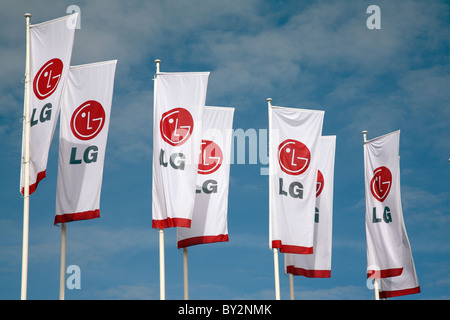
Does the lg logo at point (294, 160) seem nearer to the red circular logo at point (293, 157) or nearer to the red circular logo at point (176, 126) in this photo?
the red circular logo at point (293, 157)

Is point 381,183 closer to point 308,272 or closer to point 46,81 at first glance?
point 308,272

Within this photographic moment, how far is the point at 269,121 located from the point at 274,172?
2200 millimetres

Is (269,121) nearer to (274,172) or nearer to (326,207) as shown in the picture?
(274,172)

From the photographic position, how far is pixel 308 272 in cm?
3127

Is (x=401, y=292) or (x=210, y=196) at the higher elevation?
(x=210, y=196)

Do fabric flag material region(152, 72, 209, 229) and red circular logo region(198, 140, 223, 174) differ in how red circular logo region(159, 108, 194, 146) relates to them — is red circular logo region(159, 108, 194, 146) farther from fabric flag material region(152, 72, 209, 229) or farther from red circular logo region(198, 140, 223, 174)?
red circular logo region(198, 140, 223, 174)

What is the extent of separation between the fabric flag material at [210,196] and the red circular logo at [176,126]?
272 centimetres

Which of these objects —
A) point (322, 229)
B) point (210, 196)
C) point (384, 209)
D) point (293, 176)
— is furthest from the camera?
point (384, 209)

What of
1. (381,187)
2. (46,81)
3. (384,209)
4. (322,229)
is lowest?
(322,229)

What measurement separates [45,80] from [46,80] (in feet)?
0.11

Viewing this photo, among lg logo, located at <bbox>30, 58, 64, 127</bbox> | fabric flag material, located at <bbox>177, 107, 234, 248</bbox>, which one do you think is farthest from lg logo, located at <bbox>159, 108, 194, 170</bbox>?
lg logo, located at <bbox>30, 58, 64, 127</bbox>

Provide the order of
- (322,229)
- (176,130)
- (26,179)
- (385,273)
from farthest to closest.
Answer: (385,273) → (322,229) → (176,130) → (26,179)

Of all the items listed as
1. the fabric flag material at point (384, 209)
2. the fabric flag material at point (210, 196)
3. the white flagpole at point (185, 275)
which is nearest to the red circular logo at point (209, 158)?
the fabric flag material at point (210, 196)

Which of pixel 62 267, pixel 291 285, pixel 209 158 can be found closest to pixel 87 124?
pixel 62 267
